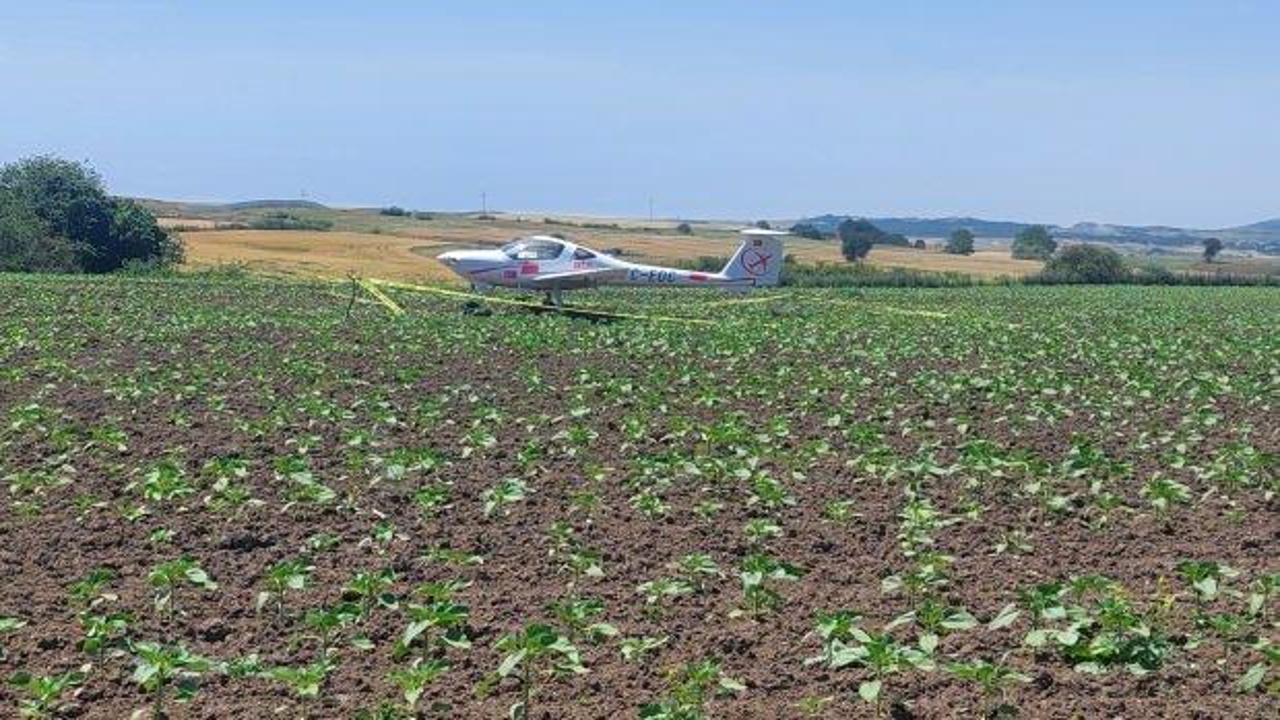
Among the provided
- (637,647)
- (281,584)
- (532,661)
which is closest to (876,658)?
(637,647)

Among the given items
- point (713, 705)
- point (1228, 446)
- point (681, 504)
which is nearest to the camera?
point (713, 705)

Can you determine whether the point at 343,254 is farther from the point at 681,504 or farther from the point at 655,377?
the point at 681,504

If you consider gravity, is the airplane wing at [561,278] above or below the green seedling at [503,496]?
below

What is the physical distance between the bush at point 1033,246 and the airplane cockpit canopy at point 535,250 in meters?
77.7

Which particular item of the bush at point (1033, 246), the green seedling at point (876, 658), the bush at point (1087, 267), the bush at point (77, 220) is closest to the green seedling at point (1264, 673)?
the green seedling at point (876, 658)

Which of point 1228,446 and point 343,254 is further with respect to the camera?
point 343,254

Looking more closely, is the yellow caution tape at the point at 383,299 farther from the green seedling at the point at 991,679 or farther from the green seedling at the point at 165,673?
the green seedling at the point at 991,679

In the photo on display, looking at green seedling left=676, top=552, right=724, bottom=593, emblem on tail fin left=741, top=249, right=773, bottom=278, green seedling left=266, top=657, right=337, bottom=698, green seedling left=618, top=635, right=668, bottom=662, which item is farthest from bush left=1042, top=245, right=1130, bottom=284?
green seedling left=266, top=657, right=337, bottom=698

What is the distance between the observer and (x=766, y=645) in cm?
681

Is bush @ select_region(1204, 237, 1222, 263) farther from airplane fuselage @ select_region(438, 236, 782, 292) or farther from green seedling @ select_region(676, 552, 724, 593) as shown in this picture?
green seedling @ select_region(676, 552, 724, 593)

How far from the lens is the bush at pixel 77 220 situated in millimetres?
53031

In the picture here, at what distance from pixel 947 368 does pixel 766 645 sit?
13.4 m

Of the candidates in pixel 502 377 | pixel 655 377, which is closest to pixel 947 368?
pixel 655 377

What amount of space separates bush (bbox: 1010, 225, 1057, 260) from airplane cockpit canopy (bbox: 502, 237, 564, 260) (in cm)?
7767
